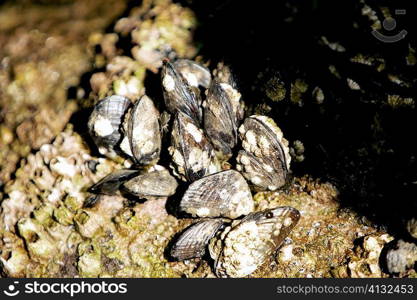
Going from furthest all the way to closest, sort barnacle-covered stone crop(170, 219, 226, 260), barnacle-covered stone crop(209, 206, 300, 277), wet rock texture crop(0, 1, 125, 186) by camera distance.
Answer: wet rock texture crop(0, 1, 125, 186)
barnacle-covered stone crop(170, 219, 226, 260)
barnacle-covered stone crop(209, 206, 300, 277)

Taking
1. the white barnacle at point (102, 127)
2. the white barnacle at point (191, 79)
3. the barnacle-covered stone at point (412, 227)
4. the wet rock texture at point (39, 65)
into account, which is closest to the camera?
the barnacle-covered stone at point (412, 227)

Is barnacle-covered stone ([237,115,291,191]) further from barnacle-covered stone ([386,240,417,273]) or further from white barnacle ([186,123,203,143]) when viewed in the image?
barnacle-covered stone ([386,240,417,273])

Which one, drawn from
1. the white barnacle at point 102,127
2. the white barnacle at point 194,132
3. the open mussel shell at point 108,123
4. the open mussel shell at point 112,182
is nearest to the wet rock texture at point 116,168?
the open mussel shell at point 112,182

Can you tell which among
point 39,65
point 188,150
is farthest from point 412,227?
point 39,65

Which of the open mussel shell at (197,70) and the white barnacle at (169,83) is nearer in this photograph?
the white barnacle at (169,83)

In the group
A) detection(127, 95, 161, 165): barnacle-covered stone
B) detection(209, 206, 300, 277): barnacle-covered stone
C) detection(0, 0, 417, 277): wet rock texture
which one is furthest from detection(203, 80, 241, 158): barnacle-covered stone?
detection(209, 206, 300, 277): barnacle-covered stone

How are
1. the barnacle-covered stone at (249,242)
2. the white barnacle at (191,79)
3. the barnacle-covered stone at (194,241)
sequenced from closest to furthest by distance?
the barnacle-covered stone at (249,242)
the barnacle-covered stone at (194,241)
the white barnacle at (191,79)

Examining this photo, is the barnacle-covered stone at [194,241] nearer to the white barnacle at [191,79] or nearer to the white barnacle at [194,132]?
the white barnacle at [194,132]
